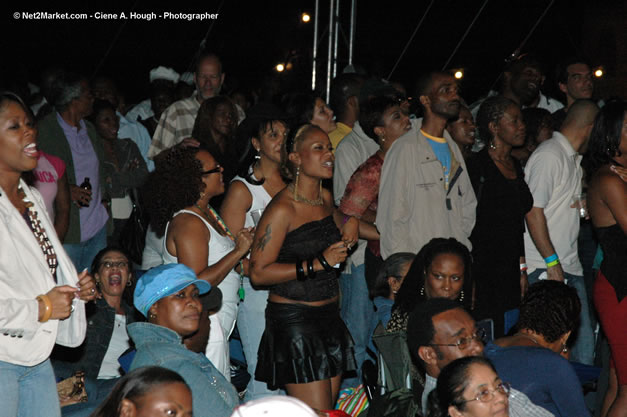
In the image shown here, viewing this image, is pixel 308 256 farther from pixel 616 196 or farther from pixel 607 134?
pixel 607 134

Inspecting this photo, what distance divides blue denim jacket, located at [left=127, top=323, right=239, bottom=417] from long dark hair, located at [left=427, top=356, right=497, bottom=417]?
81cm

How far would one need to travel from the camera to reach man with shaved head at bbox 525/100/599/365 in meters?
6.02

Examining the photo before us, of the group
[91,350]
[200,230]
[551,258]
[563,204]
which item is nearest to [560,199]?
[563,204]

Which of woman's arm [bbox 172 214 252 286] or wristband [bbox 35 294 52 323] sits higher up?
woman's arm [bbox 172 214 252 286]

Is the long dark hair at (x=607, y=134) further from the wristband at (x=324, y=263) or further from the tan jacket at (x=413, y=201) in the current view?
the wristband at (x=324, y=263)

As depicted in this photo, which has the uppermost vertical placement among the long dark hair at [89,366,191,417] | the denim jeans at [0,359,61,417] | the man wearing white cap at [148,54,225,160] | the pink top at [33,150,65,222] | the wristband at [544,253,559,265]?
the man wearing white cap at [148,54,225,160]

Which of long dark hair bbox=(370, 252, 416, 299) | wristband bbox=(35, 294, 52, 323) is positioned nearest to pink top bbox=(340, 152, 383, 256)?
long dark hair bbox=(370, 252, 416, 299)

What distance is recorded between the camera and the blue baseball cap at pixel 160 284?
3.50 meters

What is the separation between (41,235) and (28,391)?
2.10 ft

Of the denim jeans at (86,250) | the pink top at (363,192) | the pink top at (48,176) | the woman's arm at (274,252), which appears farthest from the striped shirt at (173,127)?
the woman's arm at (274,252)

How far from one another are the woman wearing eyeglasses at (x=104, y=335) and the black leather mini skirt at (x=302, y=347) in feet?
2.52

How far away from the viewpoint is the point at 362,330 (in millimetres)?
5887

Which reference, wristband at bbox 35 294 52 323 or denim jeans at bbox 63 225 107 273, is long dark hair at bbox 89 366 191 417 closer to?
wristband at bbox 35 294 52 323

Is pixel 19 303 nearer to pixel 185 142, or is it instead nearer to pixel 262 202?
pixel 262 202
